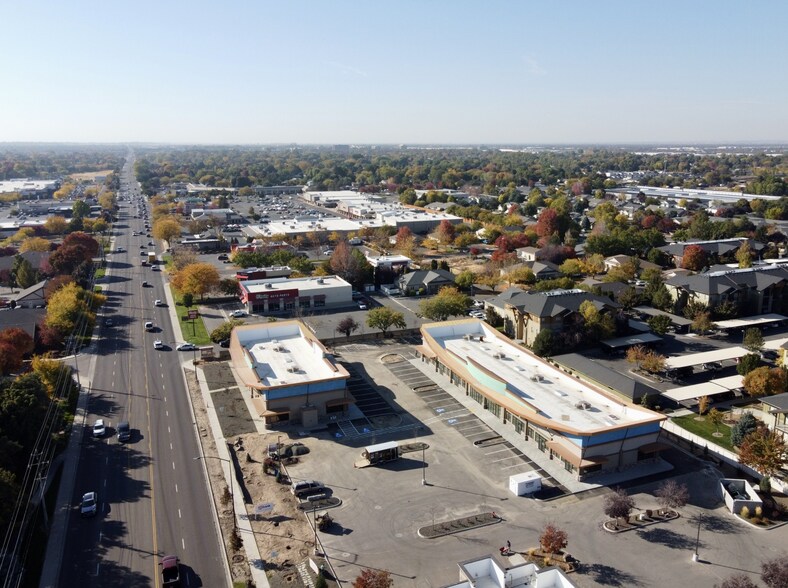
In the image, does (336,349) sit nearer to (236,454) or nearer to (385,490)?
(236,454)

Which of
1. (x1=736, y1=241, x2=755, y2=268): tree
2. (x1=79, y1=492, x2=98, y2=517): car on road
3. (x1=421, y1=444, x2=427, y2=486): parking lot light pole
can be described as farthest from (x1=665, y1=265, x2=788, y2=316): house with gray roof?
(x1=79, y1=492, x2=98, y2=517): car on road

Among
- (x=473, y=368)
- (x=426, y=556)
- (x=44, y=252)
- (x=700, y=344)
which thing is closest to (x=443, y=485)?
(x=426, y=556)

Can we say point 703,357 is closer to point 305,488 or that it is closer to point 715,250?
point 305,488

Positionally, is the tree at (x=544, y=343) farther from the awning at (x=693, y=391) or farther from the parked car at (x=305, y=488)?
the parked car at (x=305, y=488)

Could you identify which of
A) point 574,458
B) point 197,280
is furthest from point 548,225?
point 574,458

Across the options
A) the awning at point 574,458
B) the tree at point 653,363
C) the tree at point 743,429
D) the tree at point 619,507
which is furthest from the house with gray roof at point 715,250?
the tree at point 619,507
